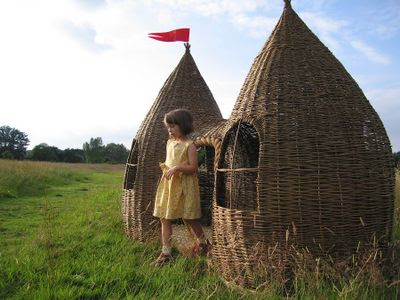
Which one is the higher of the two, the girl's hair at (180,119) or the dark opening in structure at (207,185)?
the girl's hair at (180,119)

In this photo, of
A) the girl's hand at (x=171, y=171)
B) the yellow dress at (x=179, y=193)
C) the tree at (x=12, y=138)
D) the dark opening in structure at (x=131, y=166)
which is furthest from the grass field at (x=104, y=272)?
the tree at (x=12, y=138)

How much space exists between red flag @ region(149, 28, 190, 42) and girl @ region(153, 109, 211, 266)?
2584mm

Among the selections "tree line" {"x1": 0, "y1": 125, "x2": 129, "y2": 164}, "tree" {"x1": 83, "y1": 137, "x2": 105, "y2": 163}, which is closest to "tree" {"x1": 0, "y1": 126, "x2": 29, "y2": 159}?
"tree line" {"x1": 0, "y1": 125, "x2": 129, "y2": 164}

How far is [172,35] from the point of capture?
7.18 metres

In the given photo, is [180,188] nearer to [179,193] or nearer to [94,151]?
[179,193]

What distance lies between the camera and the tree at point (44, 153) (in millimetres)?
53938

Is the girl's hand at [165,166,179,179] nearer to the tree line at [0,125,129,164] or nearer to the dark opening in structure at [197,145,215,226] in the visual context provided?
the dark opening in structure at [197,145,215,226]

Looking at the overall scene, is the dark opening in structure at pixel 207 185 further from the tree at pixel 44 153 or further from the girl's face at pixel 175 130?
the tree at pixel 44 153

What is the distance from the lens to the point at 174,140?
529 centimetres

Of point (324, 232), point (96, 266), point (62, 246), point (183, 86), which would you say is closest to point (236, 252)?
point (324, 232)

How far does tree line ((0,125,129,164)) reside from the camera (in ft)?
183

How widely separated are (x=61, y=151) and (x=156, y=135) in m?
57.3

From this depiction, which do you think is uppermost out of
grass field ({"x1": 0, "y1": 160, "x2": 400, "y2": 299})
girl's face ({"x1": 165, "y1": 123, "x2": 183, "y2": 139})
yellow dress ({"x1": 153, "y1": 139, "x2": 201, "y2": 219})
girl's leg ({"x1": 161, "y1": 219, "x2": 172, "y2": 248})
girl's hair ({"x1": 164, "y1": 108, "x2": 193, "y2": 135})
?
girl's hair ({"x1": 164, "y1": 108, "x2": 193, "y2": 135})

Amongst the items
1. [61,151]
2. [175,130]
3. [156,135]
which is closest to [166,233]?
[175,130]
